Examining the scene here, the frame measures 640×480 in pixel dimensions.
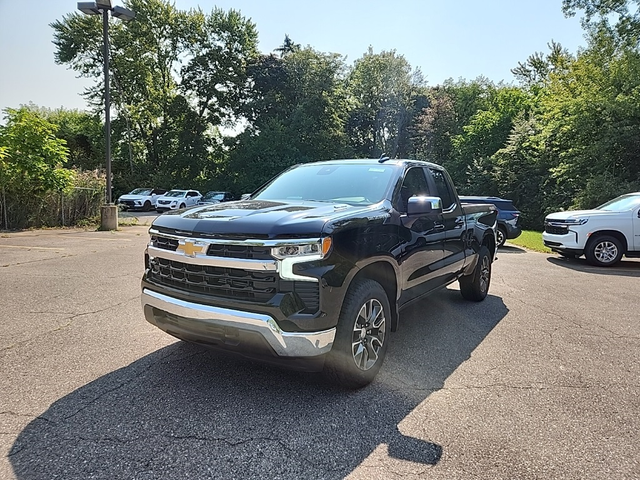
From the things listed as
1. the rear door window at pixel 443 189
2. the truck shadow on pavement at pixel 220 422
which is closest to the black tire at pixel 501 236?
the rear door window at pixel 443 189

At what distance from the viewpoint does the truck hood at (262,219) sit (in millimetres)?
2955

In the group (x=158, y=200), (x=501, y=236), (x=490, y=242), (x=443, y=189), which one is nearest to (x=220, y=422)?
(x=443, y=189)

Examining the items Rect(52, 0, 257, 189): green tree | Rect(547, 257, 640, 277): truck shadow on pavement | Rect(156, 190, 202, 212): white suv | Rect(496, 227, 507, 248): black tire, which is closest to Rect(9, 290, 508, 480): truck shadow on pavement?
Rect(547, 257, 640, 277): truck shadow on pavement

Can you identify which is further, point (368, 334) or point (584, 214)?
point (584, 214)

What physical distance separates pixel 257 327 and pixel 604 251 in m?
9.84

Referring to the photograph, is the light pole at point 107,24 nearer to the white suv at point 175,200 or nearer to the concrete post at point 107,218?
the concrete post at point 107,218

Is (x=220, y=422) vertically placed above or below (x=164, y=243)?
below

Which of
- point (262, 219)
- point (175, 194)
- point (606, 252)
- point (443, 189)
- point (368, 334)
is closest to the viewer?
point (262, 219)

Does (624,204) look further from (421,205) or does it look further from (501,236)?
(421,205)

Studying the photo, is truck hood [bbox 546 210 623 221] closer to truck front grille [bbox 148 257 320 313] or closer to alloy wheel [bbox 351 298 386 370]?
alloy wheel [bbox 351 298 386 370]

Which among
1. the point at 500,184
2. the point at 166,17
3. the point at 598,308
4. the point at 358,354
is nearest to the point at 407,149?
the point at 500,184

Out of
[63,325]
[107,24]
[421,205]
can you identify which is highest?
[107,24]

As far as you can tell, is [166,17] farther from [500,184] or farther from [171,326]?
[171,326]

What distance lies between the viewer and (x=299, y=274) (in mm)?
2902
